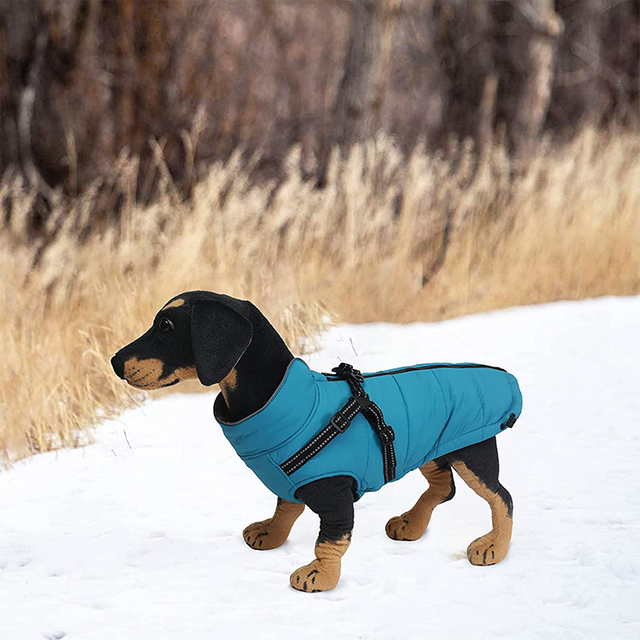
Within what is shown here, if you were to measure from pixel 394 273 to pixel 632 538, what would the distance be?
2480 millimetres

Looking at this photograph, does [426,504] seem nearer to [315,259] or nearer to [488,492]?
[488,492]

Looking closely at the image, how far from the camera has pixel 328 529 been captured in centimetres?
220

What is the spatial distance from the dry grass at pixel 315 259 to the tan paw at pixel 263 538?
3.89ft

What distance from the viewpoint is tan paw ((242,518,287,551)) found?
8.18ft

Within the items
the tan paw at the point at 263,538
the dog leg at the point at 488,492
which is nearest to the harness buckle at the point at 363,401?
the dog leg at the point at 488,492

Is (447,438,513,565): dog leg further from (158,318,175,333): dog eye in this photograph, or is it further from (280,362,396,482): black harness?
(158,318,175,333): dog eye

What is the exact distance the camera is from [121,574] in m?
2.38

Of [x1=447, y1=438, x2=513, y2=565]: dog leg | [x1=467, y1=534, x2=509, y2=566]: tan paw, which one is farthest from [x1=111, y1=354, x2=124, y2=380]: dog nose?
[x1=467, y1=534, x2=509, y2=566]: tan paw

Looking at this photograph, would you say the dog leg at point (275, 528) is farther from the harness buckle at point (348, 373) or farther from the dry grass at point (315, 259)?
the dry grass at point (315, 259)

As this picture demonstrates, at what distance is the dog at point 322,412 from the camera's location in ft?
6.84

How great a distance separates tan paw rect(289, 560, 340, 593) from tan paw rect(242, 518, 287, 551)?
0.86 ft

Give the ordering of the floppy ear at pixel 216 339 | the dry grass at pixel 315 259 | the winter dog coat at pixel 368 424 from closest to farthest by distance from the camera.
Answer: the floppy ear at pixel 216 339, the winter dog coat at pixel 368 424, the dry grass at pixel 315 259

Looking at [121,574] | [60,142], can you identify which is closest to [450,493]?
[121,574]

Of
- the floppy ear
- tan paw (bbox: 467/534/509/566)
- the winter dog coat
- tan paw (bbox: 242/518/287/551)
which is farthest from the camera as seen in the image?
tan paw (bbox: 242/518/287/551)
